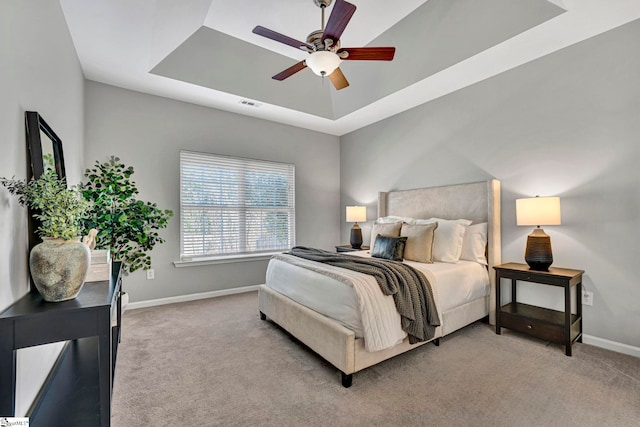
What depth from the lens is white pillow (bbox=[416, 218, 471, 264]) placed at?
125 inches

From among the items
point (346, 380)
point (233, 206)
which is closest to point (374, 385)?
point (346, 380)

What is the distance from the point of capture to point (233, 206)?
4516 mm

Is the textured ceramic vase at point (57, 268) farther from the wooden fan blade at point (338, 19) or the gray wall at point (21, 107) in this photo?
the wooden fan blade at point (338, 19)

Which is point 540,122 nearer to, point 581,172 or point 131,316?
point 581,172

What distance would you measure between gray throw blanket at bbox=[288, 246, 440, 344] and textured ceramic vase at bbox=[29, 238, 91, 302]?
70.7 inches

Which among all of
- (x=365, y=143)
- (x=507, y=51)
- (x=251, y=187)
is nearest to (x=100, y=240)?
(x=251, y=187)

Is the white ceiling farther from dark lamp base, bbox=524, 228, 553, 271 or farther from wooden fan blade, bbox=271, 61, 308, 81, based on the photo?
dark lamp base, bbox=524, 228, 553, 271

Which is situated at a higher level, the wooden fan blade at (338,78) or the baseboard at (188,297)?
the wooden fan blade at (338,78)

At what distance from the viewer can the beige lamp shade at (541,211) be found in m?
2.62

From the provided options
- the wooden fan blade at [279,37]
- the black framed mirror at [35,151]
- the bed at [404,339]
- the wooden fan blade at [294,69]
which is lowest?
the bed at [404,339]

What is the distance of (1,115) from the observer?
1285 millimetres

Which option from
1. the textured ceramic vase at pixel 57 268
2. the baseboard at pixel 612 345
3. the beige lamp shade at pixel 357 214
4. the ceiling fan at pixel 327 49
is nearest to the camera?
the textured ceramic vase at pixel 57 268

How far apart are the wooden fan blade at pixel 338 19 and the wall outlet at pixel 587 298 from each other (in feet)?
10.3

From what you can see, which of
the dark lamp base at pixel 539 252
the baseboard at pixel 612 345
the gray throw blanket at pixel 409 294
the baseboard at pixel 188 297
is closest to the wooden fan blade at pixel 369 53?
the gray throw blanket at pixel 409 294
